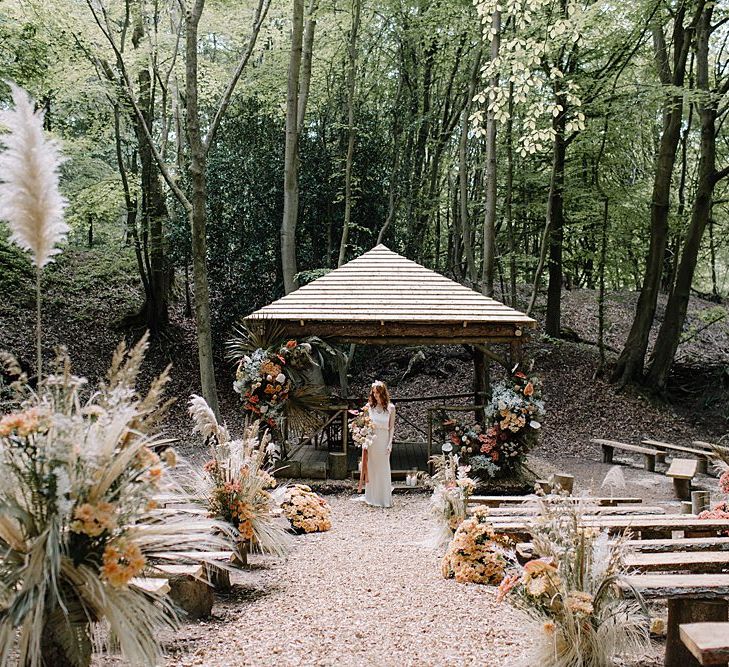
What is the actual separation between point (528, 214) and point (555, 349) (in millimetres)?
4303

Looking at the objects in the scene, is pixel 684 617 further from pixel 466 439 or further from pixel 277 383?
pixel 277 383

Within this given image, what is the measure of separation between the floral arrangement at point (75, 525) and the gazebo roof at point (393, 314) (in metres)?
7.56

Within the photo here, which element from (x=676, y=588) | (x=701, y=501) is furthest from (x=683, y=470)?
(x=676, y=588)

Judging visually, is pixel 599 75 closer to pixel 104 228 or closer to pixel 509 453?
pixel 509 453

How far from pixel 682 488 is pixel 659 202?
7.92m

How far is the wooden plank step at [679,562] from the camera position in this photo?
4.09 metres

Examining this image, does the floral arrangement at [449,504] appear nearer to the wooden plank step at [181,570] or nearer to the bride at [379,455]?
the bride at [379,455]

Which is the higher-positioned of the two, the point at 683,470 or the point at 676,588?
the point at 676,588

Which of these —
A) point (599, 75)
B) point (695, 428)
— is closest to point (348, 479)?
point (695, 428)

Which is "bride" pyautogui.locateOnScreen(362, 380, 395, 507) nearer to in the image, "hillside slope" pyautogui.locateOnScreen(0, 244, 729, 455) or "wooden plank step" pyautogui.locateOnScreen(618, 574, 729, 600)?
"wooden plank step" pyautogui.locateOnScreen(618, 574, 729, 600)

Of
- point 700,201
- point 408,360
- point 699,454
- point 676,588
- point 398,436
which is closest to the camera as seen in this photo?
point 676,588

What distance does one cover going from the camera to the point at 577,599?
340 cm

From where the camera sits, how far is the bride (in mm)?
9250

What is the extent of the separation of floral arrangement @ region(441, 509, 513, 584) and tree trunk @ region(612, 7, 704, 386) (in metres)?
11.6
